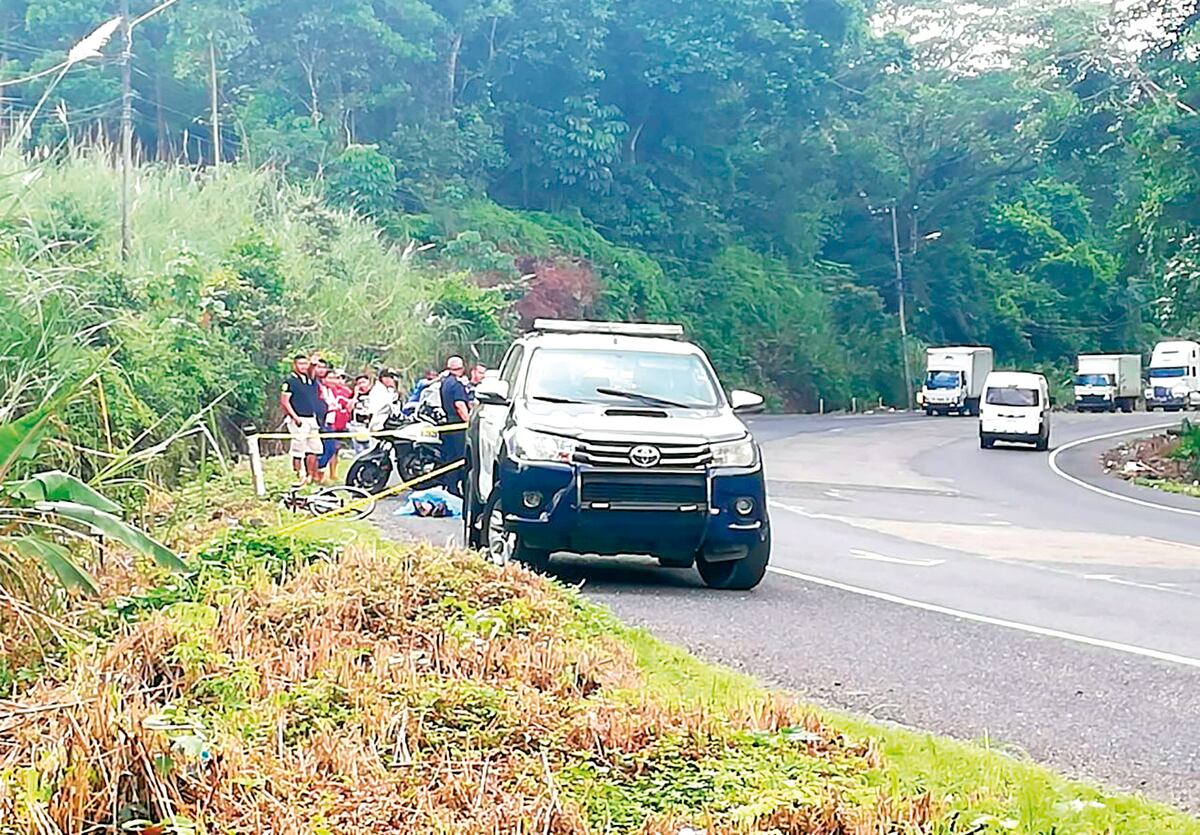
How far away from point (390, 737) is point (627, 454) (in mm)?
5660

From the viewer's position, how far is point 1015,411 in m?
39.0

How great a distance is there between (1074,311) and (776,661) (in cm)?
6704

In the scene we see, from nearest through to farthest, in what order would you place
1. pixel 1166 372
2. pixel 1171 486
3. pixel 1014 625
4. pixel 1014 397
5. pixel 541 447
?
pixel 1014 625 → pixel 541 447 → pixel 1171 486 → pixel 1014 397 → pixel 1166 372

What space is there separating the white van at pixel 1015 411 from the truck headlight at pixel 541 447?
29893mm

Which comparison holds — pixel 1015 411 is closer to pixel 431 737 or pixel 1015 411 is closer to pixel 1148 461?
pixel 1148 461

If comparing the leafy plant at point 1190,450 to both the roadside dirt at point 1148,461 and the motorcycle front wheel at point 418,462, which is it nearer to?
the roadside dirt at point 1148,461

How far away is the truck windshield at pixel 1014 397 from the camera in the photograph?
39156 mm

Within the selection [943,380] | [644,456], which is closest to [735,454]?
[644,456]

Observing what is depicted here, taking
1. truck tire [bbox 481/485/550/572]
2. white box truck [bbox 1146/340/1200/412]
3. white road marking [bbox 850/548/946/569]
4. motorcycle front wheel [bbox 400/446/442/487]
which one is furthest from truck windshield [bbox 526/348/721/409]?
white box truck [bbox 1146/340/1200/412]

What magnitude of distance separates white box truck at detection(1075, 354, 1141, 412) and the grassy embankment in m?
57.8

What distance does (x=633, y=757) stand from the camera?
18.0ft

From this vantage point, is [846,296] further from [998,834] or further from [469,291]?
[998,834]

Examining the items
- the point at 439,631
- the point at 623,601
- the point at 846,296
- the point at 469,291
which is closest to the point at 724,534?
the point at 623,601

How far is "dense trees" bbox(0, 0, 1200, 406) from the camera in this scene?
→ 38.9 m
